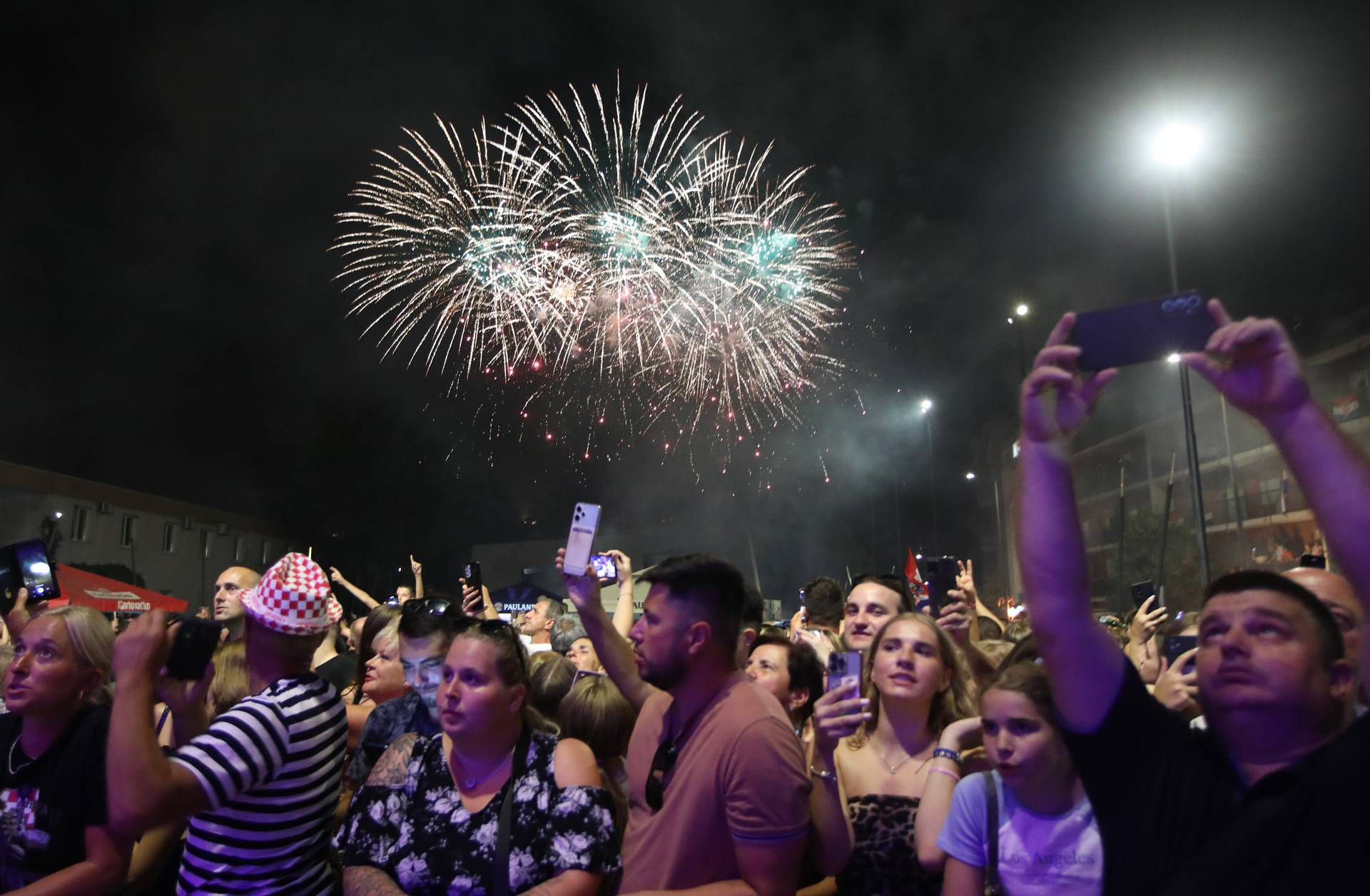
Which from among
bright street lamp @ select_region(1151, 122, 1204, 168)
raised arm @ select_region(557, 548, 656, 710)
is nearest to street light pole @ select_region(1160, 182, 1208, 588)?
bright street lamp @ select_region(1151, 122, 1204, 168)

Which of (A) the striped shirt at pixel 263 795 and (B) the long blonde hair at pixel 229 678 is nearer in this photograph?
(A) the striped shirt at pixel 263 795

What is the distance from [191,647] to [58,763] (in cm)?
103

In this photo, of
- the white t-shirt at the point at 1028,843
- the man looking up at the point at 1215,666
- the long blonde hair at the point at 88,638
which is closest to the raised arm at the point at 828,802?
the white t-shirt at the point at 1028,843

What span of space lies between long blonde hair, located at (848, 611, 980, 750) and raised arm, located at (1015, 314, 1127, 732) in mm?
2197

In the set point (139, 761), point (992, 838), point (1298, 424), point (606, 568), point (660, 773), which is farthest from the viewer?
point (606, 568)

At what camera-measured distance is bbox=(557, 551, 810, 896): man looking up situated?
2.90 metres

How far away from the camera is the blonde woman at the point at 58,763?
3.62 meters

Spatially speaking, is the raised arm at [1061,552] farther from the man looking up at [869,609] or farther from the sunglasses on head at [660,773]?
the man looking up at [869,609]

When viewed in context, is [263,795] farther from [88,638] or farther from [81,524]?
[81,524]

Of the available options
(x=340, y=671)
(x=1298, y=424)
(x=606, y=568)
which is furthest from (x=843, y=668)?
(x=606, y=568)

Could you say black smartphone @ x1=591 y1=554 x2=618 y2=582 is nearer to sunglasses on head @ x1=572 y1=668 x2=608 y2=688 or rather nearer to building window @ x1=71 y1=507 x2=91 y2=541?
sunglasses on head @ x1=572 y1=668 x2=608 y2=688

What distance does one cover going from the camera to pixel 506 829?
3.33 metres

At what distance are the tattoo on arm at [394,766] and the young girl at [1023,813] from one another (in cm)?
204

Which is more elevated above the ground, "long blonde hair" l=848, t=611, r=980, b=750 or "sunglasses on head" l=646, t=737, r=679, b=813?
Result: "long blonde hair" l=848, t=611, r=980, b=750
